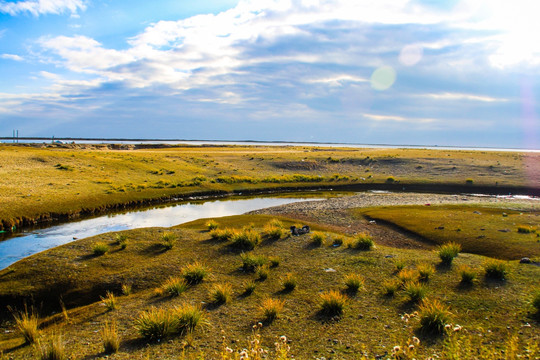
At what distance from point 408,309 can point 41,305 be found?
15.6 meters

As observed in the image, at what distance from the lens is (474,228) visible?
2652 cm

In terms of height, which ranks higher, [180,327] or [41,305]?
[180,327]

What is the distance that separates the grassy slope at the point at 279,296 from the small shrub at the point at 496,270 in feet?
1.17

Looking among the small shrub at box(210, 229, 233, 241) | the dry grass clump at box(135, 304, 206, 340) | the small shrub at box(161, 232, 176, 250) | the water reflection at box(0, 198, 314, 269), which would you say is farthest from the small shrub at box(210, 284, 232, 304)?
the water reflection at box(0, 198, 314, 269)

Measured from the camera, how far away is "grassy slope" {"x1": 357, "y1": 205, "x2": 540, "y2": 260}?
21.6 meters

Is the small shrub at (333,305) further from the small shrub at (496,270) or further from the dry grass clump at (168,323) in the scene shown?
the small shrub at (496,270)

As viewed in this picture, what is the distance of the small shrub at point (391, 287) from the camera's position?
42.4 ft

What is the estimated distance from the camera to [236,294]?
13.8 m

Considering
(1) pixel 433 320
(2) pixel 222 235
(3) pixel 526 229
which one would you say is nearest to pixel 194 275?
(2) pixel 222 235

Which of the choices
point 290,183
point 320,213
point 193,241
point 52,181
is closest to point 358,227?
point 320,213

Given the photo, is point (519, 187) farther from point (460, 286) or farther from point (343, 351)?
point (343, 351)

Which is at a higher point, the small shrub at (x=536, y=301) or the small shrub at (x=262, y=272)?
the small shrub at (x=536, y=301)

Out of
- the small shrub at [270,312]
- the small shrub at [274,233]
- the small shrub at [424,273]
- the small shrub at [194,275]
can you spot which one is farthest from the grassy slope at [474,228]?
the small shrub at [194,275]

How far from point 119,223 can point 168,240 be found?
49.5 feet
